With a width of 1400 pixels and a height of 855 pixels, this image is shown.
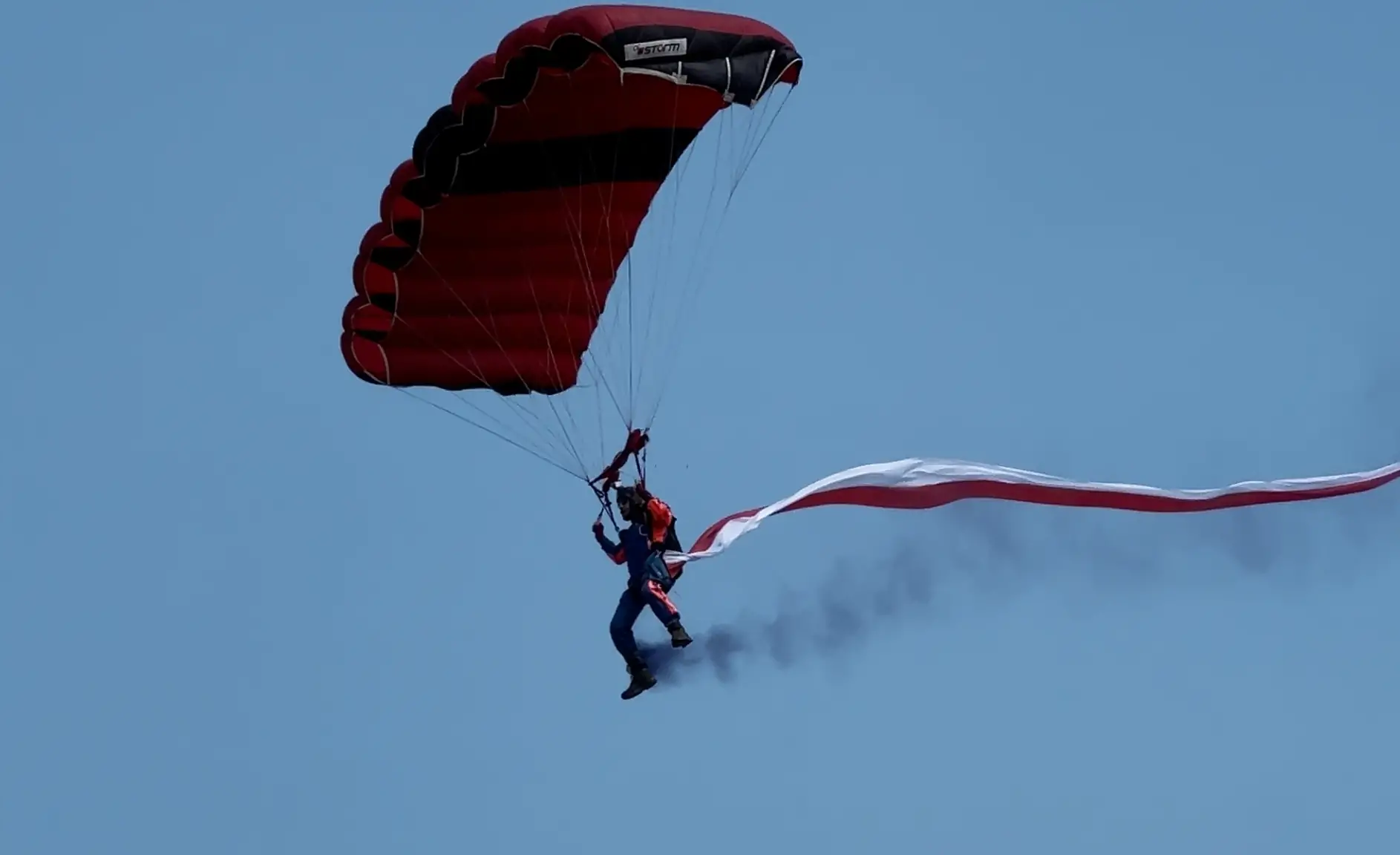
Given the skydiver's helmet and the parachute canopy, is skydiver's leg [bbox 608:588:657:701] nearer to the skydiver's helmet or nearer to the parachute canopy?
the skydiver's helmet

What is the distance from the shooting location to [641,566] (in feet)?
65.3

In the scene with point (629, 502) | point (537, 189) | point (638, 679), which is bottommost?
point (638, 679)

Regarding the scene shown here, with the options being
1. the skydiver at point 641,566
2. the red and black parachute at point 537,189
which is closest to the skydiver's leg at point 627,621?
the skydiver at point 641,566

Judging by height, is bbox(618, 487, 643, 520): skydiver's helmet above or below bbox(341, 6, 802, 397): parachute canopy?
below

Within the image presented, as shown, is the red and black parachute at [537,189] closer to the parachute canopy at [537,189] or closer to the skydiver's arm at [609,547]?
the parachute canopy at [537,189]

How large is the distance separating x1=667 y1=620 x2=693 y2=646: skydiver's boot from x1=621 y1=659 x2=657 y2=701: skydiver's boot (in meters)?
0.54

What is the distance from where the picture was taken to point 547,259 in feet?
71.1

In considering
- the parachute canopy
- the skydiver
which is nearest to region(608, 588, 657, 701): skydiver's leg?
the skydiver

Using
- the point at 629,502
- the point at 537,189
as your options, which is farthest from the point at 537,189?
the point at 629,502

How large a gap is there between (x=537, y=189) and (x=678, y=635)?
361 cm

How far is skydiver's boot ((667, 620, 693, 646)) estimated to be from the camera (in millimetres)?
19609

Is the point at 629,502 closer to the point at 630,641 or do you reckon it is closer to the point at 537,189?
the point at 630,641

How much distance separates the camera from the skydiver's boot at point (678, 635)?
64.3 feet

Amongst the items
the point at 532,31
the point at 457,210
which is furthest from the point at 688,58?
the point at 457,210
